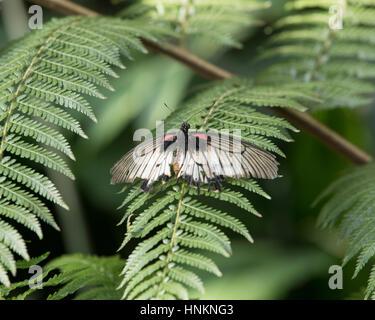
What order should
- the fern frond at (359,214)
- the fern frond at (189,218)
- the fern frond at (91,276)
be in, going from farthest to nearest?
the fern frond at (91,276)
the fern frond at (359,214)
the fern frond at (189,218)

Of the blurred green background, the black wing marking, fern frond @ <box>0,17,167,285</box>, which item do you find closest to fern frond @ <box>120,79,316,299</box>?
the black wing marking

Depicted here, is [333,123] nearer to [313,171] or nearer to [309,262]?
[313,171]

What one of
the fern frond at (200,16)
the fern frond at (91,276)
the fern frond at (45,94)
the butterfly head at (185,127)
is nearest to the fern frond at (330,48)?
the fern frond at (200,16)

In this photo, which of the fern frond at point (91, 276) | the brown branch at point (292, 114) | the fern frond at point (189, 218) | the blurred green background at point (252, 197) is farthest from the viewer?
the blurred green background at point (252, 197)

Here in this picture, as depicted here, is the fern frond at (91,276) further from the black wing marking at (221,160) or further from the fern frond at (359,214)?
the fern frond at (359,214)

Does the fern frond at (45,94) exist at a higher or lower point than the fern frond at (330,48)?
lower

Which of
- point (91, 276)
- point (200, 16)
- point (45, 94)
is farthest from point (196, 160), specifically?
point (200, 16)

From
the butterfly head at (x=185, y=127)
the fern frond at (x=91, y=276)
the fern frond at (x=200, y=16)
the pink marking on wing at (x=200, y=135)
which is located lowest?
the fern frond at (x=91, y=276)

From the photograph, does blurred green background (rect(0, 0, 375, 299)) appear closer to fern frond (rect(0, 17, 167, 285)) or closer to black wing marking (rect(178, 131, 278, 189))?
fern frond (rect(0, 17, 167, 285))
